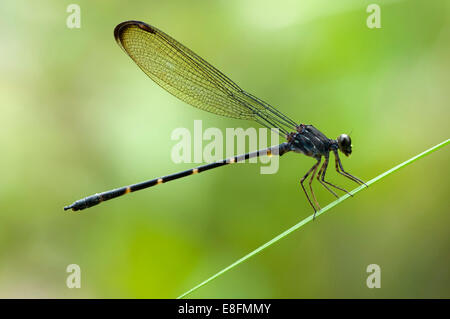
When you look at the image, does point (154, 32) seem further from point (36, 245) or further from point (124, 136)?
point (36, 245)

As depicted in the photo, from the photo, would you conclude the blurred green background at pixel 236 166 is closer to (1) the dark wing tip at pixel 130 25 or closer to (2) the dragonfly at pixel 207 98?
(2) the dragonfly at pixel 207 98

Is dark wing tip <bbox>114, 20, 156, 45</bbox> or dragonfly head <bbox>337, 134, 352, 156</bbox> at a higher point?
dark wing tip <bbox>114, 20, 156, 45</bbox>

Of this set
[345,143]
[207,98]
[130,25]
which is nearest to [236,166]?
[207,98]

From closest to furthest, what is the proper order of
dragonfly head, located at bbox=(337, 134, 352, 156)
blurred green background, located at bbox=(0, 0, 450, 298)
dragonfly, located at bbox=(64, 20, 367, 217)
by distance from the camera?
dragonfly head, located at bbox=(337, 134, 352, 156)
dragonfly, located at bbox=(64, 20, 367, 217)
blurred green background, located at bbox=(0, 0, 450, 298)

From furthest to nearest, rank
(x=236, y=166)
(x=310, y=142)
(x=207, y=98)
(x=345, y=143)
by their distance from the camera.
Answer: (x=236, y=166)
(x=207, y=98)
(x=310, y=142)
(x=345, y=143)

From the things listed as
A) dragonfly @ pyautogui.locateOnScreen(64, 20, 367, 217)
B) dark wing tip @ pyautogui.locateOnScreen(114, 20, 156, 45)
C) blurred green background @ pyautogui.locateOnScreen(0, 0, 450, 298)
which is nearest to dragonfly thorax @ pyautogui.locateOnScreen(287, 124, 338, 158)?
dragonfly @ pyautogui.locateOnScreen(64, 20, 367, 217)

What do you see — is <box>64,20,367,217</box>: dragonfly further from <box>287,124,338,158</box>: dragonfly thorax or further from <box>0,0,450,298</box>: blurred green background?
<box>0,0,450,298</box>: blurred green background

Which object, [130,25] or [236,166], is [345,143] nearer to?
[236,166]
